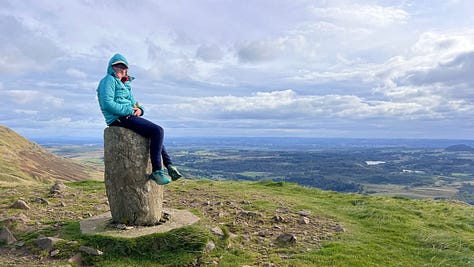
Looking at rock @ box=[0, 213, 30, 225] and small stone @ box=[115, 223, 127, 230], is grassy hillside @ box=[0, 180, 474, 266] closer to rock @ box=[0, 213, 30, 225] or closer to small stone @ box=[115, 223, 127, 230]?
rock @ box=[0, 213, 30, 225]

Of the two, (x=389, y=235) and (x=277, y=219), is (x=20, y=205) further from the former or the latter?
(x=389, y=235)

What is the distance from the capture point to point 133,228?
37.4 ft

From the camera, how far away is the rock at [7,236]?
10.9 meters

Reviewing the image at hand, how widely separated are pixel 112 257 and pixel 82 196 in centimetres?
914

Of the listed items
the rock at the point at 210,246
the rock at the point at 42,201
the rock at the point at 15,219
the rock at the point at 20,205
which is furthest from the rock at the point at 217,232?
the rock at the point at 42,201

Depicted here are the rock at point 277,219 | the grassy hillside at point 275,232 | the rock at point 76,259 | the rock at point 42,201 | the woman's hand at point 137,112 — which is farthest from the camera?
the rock at point 42,201

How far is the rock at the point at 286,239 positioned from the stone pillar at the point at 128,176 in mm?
4250

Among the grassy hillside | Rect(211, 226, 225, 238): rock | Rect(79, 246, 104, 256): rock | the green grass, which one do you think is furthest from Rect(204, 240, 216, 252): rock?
Rect(79, 246, 104, 256): rock

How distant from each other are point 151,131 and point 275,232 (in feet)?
18.4

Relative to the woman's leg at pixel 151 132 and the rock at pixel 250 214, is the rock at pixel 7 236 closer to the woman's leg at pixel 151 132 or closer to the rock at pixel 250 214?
the woman's leg at pixel 151 132

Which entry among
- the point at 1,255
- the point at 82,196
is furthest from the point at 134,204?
the point at 82,196

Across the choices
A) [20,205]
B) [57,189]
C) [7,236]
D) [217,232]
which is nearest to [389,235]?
[217,232]

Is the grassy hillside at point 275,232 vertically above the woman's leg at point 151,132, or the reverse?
the woman's leg at point 151,132

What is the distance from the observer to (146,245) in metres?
10.3
